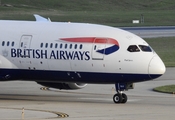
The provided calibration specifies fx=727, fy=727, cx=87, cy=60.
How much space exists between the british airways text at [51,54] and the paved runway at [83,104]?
203cm

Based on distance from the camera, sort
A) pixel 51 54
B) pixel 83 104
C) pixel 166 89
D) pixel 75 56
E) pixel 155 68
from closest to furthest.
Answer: pixel 155 68, pixel 83 104, pixel 75 56, pixel 51 54, pixel 166 89

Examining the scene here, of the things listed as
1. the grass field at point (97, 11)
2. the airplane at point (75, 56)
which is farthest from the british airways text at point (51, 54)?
the grass field at point (97, 11)

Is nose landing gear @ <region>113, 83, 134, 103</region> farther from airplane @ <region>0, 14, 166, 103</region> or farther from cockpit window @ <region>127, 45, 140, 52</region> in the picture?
cockpit window @ <region>127, 45, 140, 52</region>

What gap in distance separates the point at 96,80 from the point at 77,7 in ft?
322

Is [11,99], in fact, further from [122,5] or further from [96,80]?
[122,5]

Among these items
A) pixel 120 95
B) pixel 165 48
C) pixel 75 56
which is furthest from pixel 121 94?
pixel 165 48

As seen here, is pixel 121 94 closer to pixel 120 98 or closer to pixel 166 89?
pixel 120 98

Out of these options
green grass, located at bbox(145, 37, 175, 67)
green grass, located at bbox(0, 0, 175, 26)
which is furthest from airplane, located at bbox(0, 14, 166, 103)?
green grass, located at bbox(0, 0, 175, 26)

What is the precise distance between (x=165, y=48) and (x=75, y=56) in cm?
3612

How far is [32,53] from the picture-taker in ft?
110

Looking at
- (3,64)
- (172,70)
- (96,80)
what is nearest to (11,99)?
(3,64)

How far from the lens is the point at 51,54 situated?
3331 centimetres

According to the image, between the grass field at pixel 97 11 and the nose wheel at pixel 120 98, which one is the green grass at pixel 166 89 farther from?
the grass field at pixel 97 11

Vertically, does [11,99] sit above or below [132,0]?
below
